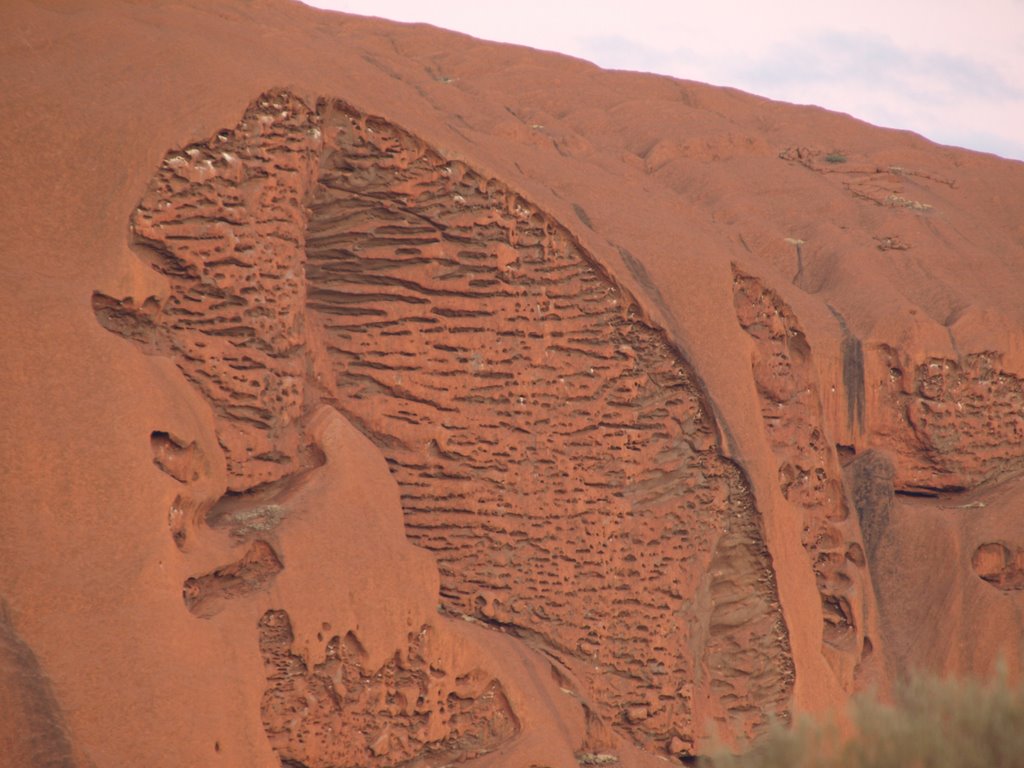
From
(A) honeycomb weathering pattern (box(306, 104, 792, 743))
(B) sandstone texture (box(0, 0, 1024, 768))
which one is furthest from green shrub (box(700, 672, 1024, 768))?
(A) honeycomb weathering pattern (box(306, 104, 792, 743))

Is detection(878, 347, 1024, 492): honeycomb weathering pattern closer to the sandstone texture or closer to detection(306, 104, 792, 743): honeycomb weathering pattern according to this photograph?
the sandstone texture

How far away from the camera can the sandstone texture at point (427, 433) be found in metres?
6.55

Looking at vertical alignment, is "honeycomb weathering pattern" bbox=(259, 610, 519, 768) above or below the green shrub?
below

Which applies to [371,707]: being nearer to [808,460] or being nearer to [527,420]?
[527,420]

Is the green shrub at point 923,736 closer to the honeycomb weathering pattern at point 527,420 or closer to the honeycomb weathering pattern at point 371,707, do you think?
the honeycomb weathering pattern at point 371,707

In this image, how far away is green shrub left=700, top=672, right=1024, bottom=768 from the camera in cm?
495

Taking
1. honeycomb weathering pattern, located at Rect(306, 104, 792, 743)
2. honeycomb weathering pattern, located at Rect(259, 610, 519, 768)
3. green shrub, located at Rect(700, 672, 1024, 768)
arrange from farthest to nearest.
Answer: honeycomb weathering pattern, located at Rect(306, 104, 792, 743) < honeycomb weathering pattern, located at Rect(259, 610, 519, 768) < green shrub, located at Rect(700, 672, 1024, 768)

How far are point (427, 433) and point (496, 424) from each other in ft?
1.65

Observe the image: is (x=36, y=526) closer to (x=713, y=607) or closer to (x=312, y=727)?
(x=312, y=727)

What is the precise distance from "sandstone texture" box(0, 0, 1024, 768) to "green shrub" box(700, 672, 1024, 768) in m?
0.77

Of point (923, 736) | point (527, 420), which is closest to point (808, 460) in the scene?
point (527, 420)

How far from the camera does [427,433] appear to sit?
29.7 feet

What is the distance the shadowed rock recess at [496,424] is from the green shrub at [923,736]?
129 inches

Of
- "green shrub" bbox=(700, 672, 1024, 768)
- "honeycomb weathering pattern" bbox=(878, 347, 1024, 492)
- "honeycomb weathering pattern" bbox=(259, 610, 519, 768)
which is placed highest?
"honeycomb weathering pattern" bbox=(878, 347, 1024, 492)
